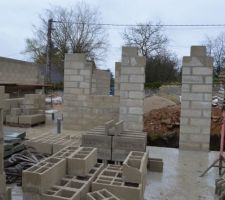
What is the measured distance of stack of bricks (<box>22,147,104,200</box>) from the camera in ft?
11.6

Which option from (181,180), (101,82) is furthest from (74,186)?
(101,82)

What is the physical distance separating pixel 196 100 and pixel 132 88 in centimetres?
184

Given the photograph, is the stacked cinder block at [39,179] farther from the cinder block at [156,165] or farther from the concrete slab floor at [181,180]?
the cinder block at [156,165]

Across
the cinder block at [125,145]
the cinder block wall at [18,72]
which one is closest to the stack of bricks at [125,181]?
the cinder block at [125,145]

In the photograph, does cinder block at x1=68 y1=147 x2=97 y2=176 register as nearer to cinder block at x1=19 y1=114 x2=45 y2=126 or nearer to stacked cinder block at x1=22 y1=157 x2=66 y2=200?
stacked cinder block at x1=22 y1=157 x2=66 y2=200

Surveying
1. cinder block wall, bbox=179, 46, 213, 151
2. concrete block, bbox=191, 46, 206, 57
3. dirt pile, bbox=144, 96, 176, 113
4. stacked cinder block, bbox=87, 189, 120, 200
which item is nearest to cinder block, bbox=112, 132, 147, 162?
stacked cinder block, bbox=87, 189, 120, 200

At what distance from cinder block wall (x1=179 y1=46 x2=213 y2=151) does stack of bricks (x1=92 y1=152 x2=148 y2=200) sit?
159 inches

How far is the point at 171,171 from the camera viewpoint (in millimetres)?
5941

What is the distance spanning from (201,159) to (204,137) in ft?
3.71

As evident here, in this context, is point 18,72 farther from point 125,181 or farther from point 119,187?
point 119,187

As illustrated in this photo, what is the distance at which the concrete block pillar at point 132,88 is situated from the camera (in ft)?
28.9

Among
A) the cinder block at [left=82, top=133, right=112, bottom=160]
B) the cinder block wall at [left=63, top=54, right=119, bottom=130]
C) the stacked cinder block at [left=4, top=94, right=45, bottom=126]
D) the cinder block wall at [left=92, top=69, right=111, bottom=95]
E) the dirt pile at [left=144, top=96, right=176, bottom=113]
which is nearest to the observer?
the cinder block at [left=82, top=133, right=112, bottom=160]

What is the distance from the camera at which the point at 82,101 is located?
10531 mm

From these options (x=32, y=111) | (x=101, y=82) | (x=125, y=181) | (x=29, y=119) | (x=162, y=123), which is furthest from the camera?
(x=101, y=82)
